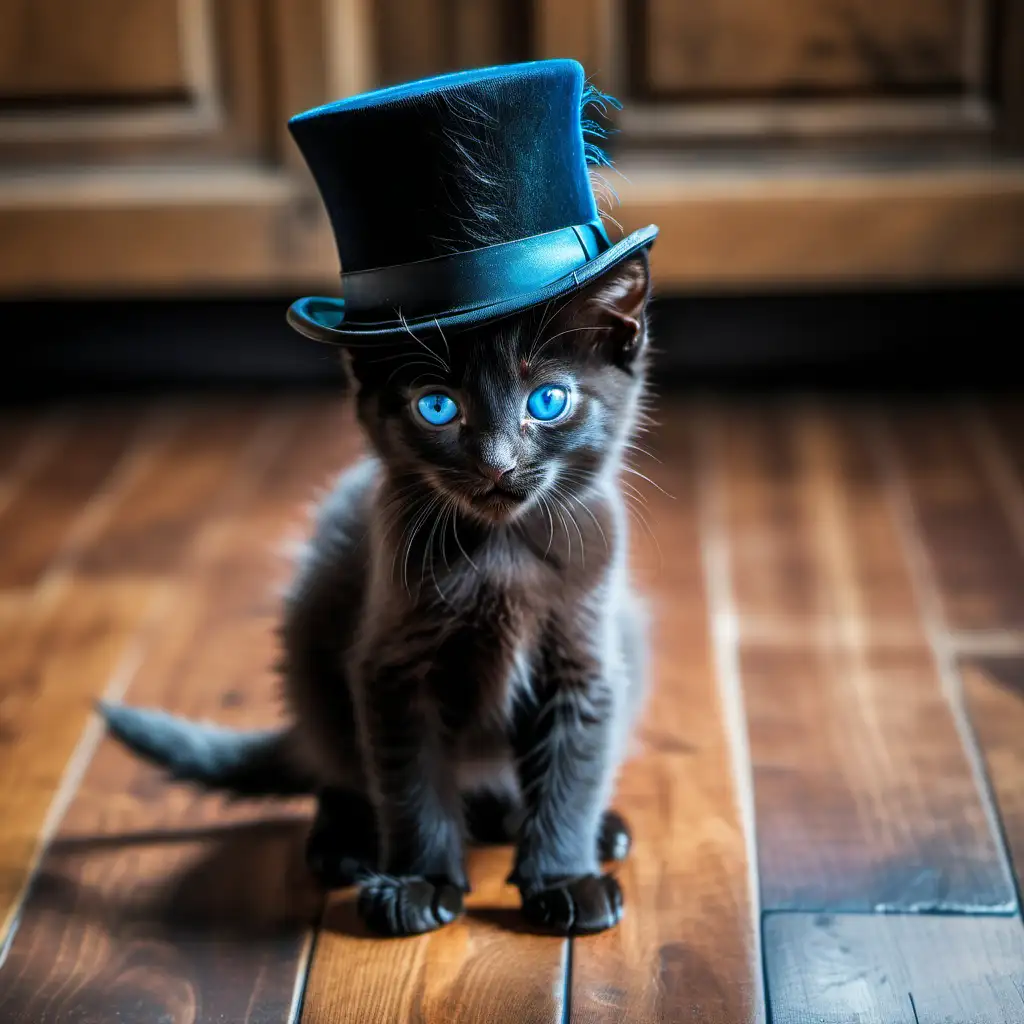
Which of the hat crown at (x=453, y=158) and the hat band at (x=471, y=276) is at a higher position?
the hat crown at (x=453, y=158)

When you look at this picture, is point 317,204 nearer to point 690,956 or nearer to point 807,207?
point 807,207

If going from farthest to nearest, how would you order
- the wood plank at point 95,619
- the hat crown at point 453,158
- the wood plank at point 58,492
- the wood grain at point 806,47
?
the wood grain at point 806,47 < the wood plank at point 58,492 < the wood plank at point 95,619 < the hat crown at point 453,158

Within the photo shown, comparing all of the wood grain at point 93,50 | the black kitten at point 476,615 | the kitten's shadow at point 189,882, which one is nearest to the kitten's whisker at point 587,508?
the black kitten at point 476,615

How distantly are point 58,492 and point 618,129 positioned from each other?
91 cm

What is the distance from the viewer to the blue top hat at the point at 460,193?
0.89 meters

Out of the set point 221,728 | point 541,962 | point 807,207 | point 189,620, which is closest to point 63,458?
point 189,620

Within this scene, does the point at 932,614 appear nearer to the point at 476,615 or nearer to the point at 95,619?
the point at 476,615

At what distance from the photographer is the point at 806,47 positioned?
1969 millimetres

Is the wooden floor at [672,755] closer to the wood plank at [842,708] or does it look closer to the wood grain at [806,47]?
the wood plank at [842,708]

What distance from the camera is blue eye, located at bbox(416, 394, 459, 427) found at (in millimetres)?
943

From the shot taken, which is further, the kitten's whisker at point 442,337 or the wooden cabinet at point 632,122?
the wooden cabinet at point 632,122

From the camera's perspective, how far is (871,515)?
181cm

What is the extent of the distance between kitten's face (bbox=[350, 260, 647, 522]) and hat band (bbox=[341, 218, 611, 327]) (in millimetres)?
22

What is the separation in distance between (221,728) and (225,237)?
0.97m
